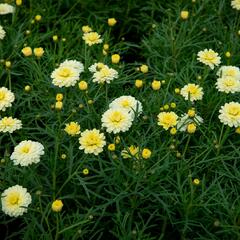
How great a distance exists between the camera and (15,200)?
6.38 feet

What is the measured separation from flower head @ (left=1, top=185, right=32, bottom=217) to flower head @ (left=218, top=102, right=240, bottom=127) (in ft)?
3.25

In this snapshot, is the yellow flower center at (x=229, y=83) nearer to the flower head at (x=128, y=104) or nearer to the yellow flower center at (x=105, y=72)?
the flower head at (x=128, y=104)

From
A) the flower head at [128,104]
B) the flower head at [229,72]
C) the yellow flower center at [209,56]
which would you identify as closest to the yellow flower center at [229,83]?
the flower head at [229,72]

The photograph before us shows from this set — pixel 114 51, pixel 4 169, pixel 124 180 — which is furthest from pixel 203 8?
pixel 4 169

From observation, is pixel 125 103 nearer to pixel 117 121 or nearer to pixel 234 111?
pixel 117 121

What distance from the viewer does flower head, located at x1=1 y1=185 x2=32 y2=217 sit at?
6.31 feet

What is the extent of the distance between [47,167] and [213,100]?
1.02 meters

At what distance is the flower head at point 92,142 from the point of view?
206 centimetres

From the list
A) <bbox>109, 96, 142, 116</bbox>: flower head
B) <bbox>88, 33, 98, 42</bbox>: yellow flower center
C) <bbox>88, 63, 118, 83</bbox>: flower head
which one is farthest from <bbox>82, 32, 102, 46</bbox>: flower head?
<bbox>109, 96, 142, 116</bbox>: flower head

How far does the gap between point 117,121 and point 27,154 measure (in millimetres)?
453

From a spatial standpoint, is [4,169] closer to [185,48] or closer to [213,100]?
[213,100]

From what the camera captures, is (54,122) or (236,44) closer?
(54,122)

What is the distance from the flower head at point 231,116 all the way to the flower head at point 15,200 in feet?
3.25

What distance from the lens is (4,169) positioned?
216cm
